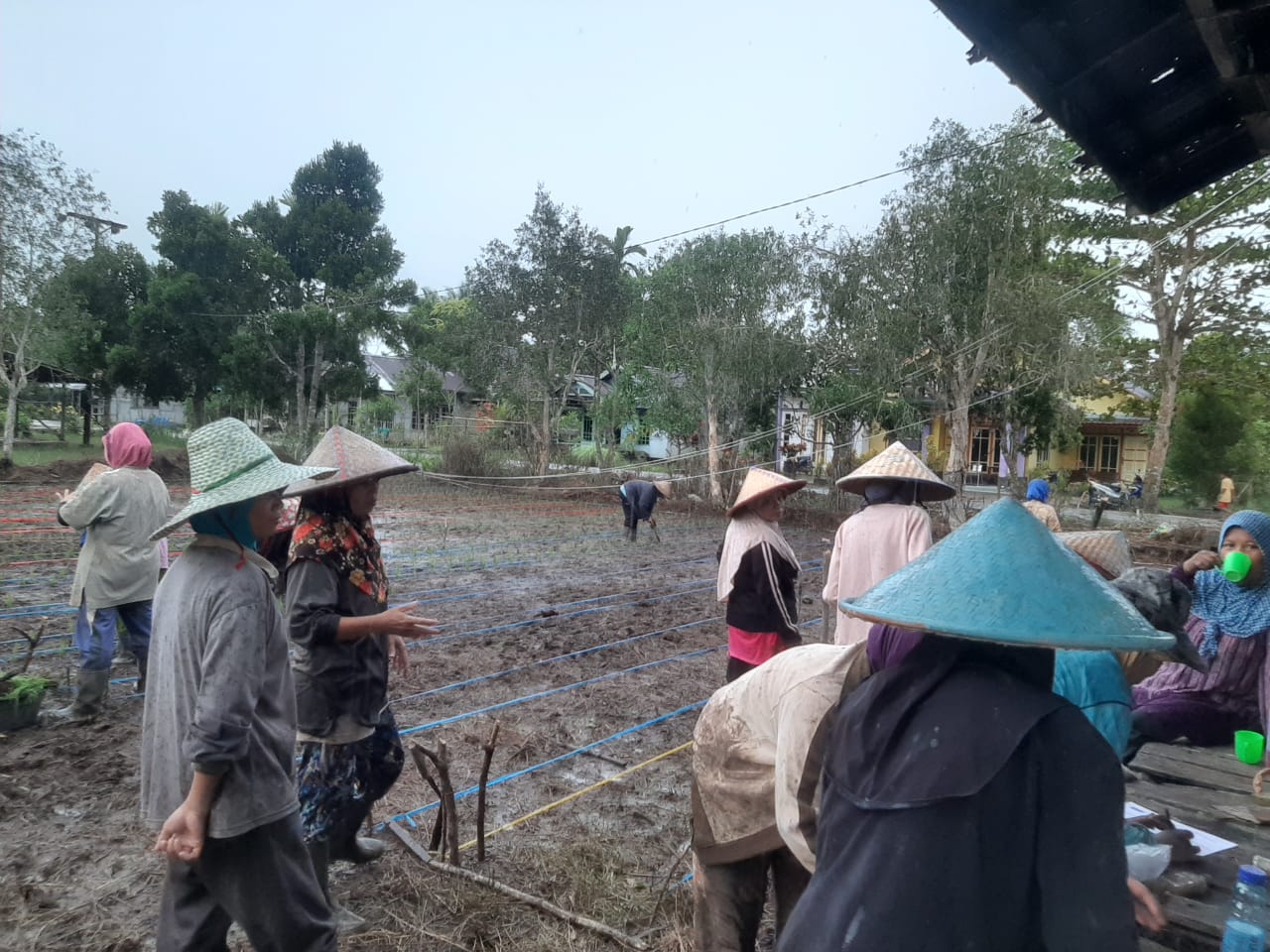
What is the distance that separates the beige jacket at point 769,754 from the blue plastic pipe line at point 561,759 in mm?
1797

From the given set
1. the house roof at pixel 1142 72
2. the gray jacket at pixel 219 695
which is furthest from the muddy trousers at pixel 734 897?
the house roof at pixel 1142 72

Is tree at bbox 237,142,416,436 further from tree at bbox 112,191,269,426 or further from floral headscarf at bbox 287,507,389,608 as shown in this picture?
floral headscarf at bbox 287,507,389,608

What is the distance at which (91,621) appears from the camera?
4.55m

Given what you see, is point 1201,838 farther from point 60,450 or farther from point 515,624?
point 60,450

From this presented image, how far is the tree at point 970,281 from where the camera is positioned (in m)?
13.8

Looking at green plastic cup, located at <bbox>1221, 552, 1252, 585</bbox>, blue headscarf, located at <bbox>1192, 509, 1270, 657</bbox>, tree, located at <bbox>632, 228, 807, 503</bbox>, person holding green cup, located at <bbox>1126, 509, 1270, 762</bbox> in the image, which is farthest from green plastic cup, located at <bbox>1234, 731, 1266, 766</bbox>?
tree, located at <bbox>632, 228, 807, 503</bbox>

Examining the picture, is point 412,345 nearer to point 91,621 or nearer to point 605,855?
point 91,621

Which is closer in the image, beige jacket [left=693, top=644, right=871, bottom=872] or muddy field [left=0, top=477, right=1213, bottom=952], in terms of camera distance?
beige jacket [left=693, top=644, right=871, bottom=872]

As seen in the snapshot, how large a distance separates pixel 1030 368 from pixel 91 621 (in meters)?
14.6

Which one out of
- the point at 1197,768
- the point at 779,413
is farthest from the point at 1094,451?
the point at 1197,768

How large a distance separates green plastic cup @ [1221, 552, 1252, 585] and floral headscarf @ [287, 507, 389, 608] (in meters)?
3.38

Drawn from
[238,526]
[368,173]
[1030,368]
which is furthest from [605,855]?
[368,173]

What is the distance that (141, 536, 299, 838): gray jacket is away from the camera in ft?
5.90

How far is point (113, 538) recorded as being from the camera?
4.53m
